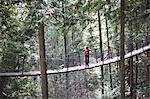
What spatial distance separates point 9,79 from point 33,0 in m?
3.24

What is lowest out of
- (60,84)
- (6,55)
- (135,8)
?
(60,84)

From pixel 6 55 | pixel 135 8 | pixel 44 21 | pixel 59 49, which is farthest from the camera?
pixel 59 49

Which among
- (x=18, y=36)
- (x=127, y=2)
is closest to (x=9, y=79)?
(x=18, y=36)

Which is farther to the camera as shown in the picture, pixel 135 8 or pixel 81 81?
pixel 81 81

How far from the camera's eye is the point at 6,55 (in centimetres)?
859

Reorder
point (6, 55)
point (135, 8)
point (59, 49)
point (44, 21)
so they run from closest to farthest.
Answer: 1. point (44, 21)
2. point (135, 8)
3. point (6, 55)
4. point (59, 49)

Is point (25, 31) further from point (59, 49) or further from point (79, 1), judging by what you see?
point (59, 49)

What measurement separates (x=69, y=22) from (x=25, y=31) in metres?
1.15

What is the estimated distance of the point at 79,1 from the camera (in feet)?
23.8

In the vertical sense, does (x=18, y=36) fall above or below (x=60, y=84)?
above

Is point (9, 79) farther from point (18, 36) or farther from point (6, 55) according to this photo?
point (18, 36)

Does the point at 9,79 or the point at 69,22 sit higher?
the point at 69,22

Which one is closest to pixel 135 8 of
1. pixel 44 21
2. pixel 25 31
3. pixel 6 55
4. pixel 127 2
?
pixel 127 2

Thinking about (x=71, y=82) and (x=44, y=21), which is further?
(x=71, y=82)
